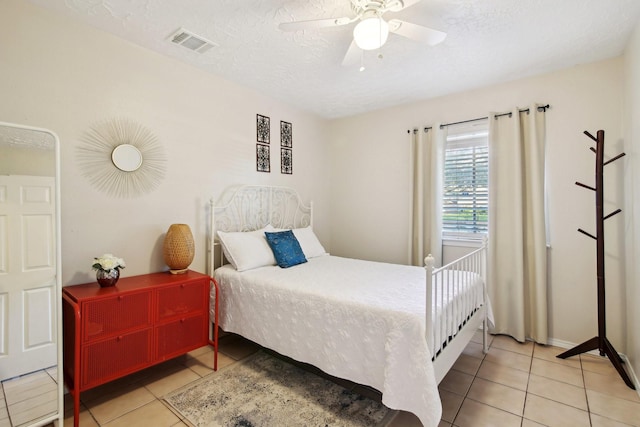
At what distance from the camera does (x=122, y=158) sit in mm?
2285

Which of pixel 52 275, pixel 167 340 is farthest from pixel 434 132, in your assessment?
pixel 52 275

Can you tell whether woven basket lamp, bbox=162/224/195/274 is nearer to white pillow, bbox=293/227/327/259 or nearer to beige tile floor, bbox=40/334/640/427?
beige tile floor, bbox=40/334/640/427

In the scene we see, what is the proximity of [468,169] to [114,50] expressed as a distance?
3409mm

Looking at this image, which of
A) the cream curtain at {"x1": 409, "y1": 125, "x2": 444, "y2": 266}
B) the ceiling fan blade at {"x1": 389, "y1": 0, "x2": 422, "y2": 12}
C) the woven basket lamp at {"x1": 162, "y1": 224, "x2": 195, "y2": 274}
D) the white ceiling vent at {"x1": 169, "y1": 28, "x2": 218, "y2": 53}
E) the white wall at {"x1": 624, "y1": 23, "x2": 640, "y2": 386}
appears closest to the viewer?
the ceiling fan blade at {"x1": 389, "y1": 0, "x2": 422, "y2": 12}

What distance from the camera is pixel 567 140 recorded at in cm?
271

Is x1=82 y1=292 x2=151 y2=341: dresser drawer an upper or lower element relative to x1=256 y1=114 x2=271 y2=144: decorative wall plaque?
lower

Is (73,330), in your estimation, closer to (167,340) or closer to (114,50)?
(167,340)

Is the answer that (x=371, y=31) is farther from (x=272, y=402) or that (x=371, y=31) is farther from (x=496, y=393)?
(x=496, y=393)

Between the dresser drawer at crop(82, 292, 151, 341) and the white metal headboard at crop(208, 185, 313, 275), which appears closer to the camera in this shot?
the dresser drawer at crop(82, 292, 151, 341)

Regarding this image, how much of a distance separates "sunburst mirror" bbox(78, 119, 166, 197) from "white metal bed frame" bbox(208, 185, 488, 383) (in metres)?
0.59

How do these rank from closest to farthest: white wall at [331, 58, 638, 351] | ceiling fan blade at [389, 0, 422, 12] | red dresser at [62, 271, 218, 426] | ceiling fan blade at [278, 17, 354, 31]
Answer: ceiling fan blade at [389, 0, 422, 12], ceiling fan blade at [278, 17, 354, 31], red dresser at [62, 271, 218, 426], white wall at [331, 58, 638, 351]

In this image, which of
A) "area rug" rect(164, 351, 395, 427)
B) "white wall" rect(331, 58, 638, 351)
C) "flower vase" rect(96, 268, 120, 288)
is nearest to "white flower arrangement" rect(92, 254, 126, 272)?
"flower vase" rect(96, 268, 120, 288)

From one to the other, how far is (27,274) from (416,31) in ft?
8.36

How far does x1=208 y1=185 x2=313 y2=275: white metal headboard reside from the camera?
9.63 ft
